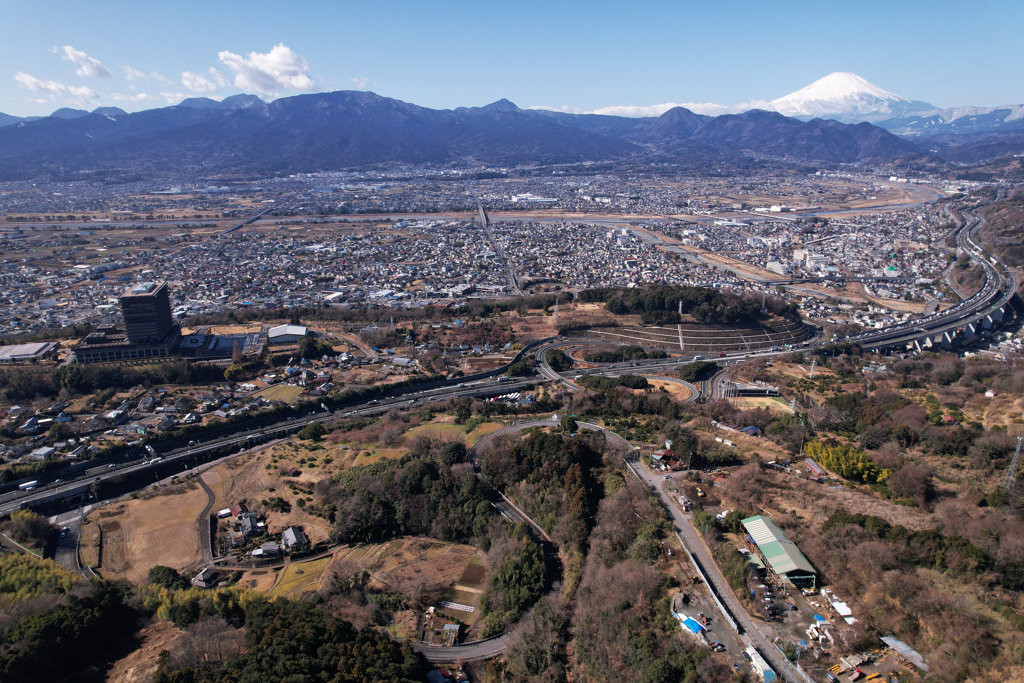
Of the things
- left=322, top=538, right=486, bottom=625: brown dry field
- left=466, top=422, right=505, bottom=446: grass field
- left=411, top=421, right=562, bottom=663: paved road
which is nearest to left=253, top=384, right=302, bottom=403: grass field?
left=466, top=422, right=505, bottom=446: grass field

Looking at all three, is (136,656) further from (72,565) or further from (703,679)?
(703,679)

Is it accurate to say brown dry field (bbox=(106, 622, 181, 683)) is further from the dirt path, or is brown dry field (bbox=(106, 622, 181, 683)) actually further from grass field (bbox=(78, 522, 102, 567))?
grass field (bbox=(78, 522, 102, 567))

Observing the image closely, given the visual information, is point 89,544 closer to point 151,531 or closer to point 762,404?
point 151,531

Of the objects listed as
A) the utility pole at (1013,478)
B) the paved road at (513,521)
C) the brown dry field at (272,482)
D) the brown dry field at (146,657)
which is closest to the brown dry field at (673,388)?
the paved road at (513,521)

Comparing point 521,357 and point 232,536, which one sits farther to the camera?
point 521,357

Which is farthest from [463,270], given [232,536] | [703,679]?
[703,679]

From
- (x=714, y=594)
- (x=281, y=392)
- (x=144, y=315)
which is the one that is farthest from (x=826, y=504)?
(x=144, y=315)
